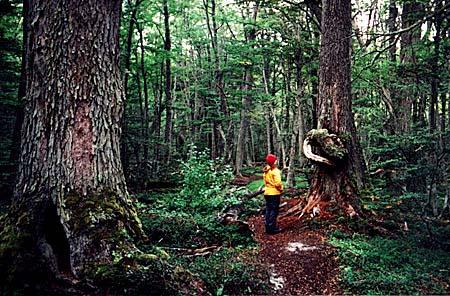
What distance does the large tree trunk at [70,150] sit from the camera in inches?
152

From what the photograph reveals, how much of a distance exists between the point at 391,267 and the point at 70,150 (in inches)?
191

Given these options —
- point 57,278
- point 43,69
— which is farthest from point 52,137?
point 57,278

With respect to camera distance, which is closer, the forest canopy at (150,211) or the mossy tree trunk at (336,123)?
the forest canopy at (150,211)

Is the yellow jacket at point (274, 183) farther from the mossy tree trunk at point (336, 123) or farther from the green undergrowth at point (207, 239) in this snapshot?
the green undergrowth at point (207, 239)

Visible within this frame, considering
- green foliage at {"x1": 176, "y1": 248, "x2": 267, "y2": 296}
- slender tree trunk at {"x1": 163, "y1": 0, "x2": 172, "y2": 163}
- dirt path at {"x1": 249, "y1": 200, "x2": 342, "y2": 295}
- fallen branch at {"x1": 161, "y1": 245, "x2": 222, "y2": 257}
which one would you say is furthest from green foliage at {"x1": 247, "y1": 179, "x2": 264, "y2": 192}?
green foliage at {"x1": 176, "y1": 248, "x2": 267, "y2": 296}

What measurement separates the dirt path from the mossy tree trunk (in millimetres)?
1147

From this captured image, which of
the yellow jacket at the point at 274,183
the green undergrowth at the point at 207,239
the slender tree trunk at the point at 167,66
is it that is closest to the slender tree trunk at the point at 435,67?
the yellow jacket at the point at 274,183

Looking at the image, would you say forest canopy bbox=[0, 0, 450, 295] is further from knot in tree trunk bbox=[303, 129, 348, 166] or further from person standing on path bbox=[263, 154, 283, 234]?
person standing on path bbox=[263, 154, 283, 234]

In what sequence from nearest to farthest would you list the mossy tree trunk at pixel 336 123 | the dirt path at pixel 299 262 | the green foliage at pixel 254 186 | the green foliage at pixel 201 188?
the dirt path at pixel 299 262 → the mossy tree trunk at pixel 336 123 → the green foliage at pixel 201 188 → the green foliage at pixel 254 186

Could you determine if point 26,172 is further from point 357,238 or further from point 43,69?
point 357,238

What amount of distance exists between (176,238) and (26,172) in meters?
3.01

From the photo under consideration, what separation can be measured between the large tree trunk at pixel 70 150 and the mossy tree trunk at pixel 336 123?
17.5 feet

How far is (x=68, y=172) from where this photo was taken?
405 cm

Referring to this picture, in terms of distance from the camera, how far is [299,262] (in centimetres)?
608
